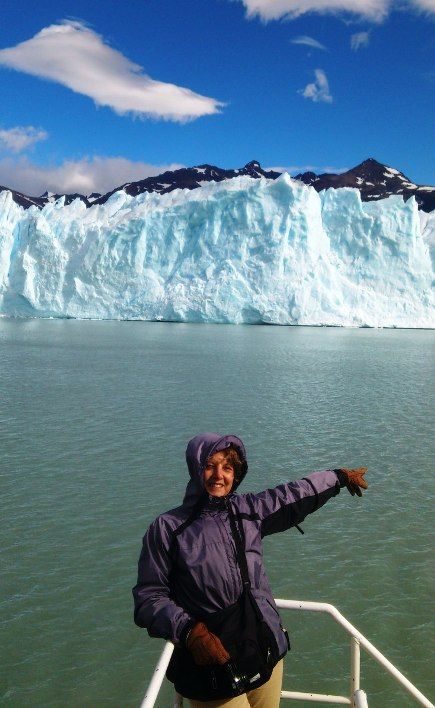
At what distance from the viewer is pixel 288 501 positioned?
8.53 ft

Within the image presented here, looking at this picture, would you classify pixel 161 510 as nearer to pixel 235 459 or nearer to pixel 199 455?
pixel 235 459

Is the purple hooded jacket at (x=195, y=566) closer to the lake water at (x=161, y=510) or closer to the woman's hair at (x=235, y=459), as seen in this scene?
the woman's hair at (x=235, y=459)

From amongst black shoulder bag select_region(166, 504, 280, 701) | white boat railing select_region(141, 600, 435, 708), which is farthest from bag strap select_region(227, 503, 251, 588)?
white boat railing select_region(141, 600, 435, 708)

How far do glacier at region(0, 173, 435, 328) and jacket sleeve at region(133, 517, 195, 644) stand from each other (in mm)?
46841

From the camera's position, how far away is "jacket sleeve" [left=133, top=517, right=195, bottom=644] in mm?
2227

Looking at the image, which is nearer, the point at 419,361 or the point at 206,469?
the point at 206,469

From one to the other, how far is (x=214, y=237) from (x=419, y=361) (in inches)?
995

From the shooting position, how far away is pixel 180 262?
5141 cm

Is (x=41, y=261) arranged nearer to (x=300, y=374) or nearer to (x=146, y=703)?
(x=300, y=374)

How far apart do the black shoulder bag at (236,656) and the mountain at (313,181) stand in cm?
6946

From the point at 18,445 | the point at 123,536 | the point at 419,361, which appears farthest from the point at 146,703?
the point at 419,361

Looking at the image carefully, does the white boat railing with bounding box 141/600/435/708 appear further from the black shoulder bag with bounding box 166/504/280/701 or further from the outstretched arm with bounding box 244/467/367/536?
the outstretched arm with bounding box 244/467/367/536

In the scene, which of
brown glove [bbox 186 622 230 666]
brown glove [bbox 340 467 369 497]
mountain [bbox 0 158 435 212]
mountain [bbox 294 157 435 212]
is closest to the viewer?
brown glove [bbox 186 622 230 666]

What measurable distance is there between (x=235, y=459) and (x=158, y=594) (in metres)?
0.60
